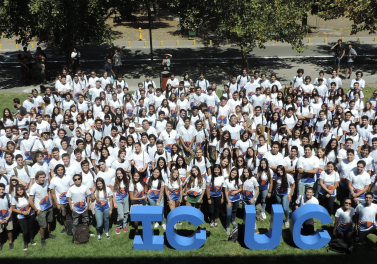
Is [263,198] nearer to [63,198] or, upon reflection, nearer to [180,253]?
[180,253]

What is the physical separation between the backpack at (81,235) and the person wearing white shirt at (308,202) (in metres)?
5.09

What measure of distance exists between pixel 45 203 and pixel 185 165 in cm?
343

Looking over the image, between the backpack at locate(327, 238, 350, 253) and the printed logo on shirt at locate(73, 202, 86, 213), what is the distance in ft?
19.0

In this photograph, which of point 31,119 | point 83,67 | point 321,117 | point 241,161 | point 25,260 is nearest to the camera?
point 25,260

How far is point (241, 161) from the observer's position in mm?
8883

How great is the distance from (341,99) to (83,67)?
16852mm

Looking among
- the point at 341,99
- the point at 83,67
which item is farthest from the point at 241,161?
the point at 83,67

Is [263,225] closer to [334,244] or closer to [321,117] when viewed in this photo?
[334,244]

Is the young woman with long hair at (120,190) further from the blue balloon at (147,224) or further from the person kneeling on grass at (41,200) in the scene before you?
the person kneeling on grass at (41,200)

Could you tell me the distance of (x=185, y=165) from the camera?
9.09 meters

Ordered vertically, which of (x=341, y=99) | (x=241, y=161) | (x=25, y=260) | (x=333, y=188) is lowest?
(x=25, y=260)

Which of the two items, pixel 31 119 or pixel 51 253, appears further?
pixel 31 119

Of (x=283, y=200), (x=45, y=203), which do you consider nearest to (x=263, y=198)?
(x=283, y=200)

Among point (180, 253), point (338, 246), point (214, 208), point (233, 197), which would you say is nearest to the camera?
point (338, 246)
